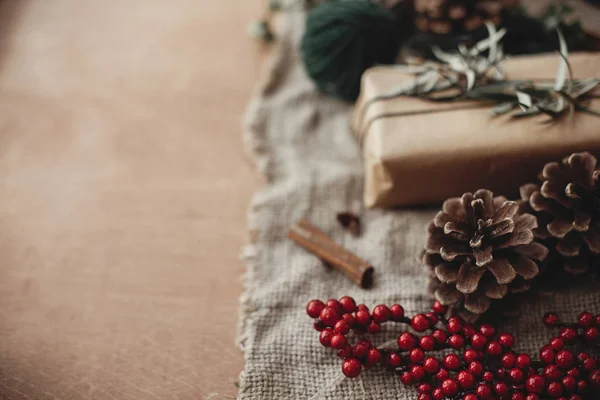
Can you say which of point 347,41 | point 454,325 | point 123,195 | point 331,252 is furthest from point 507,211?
point 123,195

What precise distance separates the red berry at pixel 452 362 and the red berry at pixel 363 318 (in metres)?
0.11

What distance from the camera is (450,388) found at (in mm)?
682

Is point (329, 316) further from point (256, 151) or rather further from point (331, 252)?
point (256, 151)

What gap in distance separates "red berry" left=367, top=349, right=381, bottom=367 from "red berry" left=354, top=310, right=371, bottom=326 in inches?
1.5

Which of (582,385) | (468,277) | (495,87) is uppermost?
(495,87)

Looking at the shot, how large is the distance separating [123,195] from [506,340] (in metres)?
0.67

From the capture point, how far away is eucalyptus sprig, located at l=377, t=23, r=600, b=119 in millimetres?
824

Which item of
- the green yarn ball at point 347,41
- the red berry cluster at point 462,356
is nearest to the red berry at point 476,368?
the red berry cluster at point 462,356

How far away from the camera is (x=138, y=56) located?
3.82 ft

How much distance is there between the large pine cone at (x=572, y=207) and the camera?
738 mm

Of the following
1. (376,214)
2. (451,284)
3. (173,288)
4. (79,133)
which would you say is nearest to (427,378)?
(451,284)

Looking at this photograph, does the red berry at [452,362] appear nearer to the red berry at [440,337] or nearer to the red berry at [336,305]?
the red berry at [440,337]

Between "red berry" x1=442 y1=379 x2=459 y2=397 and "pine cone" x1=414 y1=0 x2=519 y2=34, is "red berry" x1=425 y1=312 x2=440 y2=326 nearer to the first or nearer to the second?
"red berry" x1=442 y1=379 x2=459 y2=397

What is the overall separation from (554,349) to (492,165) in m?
0.28
